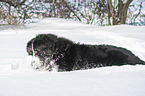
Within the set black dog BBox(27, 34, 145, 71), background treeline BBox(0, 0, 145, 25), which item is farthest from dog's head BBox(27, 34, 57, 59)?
background treeline BBox(0, 0, 145, 25)

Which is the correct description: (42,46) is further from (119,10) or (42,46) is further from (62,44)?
(119,10)

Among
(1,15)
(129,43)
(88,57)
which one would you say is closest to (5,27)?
(1,15)

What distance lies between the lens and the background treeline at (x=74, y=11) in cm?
830

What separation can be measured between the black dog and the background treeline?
5.17 m

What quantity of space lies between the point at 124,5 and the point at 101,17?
2.43m

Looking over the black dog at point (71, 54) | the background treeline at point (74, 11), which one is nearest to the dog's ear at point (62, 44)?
the black dog at point (71, 54)

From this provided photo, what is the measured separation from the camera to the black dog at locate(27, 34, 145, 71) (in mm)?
3014

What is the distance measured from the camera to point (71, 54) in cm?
313

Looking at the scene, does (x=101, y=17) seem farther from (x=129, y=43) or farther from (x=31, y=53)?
(x=31, y=53)

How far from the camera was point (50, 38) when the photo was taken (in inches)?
121

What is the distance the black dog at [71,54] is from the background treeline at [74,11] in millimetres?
5173

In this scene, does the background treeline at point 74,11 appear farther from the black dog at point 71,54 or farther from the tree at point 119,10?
the black dog at point 71,54

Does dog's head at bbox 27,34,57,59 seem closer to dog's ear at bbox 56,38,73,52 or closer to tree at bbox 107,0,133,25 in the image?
dog's ear at bbox 56,38,73,52

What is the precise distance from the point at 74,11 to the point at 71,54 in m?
8.46
